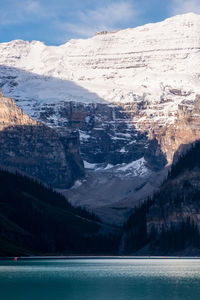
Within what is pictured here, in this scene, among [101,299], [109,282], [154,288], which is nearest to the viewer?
[101,299]

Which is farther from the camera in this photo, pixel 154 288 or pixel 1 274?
pixel 1 274

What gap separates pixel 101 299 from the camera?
127 m

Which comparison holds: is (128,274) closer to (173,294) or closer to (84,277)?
(84,277)

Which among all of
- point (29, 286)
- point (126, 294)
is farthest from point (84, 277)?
point (126, 294)

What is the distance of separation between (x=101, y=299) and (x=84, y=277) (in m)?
40.9

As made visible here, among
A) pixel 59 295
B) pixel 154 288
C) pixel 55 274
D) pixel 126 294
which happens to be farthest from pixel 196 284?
pixel 55 274

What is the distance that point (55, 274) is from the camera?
583 ft

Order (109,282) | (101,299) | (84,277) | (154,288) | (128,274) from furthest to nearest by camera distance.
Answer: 1. (128,274)
2. (84,277)
3. (109,282)
4. (154,288)
5. (101,299)

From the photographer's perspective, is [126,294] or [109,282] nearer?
[126,294]

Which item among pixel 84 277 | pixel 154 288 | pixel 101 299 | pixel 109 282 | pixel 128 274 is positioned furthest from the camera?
pixel 128 274

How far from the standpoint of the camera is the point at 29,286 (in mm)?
146250

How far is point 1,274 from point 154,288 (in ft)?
143

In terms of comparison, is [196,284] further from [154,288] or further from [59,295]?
[59,295]

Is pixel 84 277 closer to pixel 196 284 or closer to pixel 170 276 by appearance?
pixel 170 276
